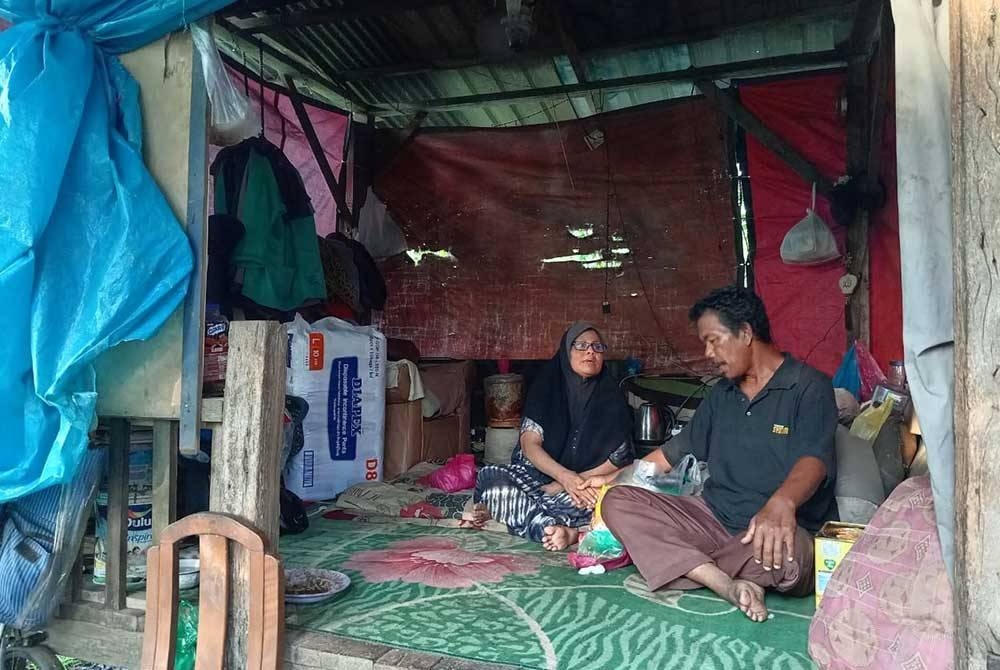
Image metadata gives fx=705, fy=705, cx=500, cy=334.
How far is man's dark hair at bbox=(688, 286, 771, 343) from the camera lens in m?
2.92

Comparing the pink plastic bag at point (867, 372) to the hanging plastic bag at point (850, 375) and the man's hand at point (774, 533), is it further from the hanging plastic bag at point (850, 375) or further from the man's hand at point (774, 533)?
the man's hand at point (774, 533)

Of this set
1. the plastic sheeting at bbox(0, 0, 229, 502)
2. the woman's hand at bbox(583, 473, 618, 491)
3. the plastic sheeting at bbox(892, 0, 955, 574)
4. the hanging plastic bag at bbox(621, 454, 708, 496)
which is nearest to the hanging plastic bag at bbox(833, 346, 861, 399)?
the hanging plastic bag at bbox(621, 454, 708, 496)

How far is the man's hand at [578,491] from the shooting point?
3.62 meters

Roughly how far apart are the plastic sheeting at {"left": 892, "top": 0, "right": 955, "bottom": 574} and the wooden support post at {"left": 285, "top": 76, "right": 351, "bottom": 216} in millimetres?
4855

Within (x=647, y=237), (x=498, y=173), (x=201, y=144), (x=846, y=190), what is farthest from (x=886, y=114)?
(x=201, y=144)

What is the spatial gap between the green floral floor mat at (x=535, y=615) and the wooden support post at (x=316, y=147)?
3.62m

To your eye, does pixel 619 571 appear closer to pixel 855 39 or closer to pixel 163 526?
pixel 163 526

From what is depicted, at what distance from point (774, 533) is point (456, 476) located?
8.73 ft

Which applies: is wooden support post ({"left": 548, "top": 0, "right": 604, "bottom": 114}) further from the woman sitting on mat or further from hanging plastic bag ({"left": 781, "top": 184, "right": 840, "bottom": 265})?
the woman sitting on mat

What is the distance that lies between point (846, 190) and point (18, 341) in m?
A: 5.01

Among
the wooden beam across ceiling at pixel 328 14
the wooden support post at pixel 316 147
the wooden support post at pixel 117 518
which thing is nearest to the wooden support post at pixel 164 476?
the wooden support post at pixel 117 518

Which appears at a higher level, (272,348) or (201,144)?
(201,144)

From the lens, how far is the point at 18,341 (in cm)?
233

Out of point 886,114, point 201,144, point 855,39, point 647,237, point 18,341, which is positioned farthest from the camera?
point 647,237
